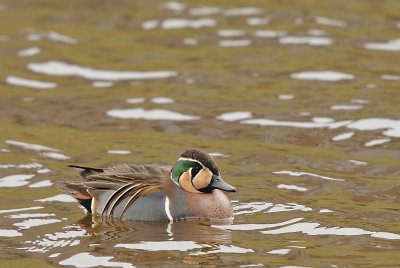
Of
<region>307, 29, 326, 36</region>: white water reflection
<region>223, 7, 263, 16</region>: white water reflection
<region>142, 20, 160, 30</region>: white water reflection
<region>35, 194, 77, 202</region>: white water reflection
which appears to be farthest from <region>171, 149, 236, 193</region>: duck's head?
<region>223, 7, 263, 16</region>: white water reflection

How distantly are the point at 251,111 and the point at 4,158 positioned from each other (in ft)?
12.5

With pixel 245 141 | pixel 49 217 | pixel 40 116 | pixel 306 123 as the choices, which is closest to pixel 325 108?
pixel 306 123

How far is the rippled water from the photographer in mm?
11688

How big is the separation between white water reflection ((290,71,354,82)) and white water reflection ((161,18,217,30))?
341 cm

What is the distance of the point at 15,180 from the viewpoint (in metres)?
14.1

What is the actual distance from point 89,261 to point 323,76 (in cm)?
833

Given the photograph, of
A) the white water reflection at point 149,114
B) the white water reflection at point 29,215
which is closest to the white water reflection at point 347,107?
the white water reflection at point 149,114

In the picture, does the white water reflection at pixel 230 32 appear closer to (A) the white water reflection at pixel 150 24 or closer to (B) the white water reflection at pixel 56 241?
(A) the white water reflection at pixel 150 24

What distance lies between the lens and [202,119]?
16766 millimetres

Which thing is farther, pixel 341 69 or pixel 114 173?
pixel 341 69

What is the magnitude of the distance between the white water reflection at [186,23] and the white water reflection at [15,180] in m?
8.08

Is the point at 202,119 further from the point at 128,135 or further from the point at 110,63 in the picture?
the point at 110,63

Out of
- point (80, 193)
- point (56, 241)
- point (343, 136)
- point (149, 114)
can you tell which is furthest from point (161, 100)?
point (56, 241)

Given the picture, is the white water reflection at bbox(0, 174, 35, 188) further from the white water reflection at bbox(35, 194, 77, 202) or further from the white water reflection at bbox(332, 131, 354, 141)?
the white water reflection at bbox(332, 131, 354, 141)
